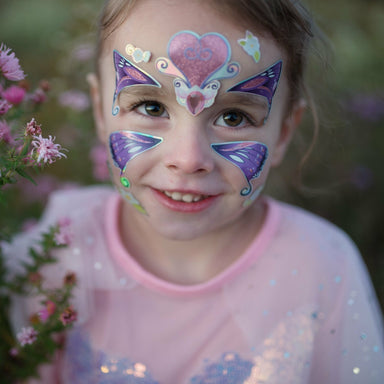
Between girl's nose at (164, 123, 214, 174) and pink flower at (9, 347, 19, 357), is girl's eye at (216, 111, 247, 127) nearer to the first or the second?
girl's nose at (164, 123, 214, 174)

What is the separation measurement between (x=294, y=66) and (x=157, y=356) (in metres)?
1.12

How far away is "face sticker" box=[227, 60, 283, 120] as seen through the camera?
49.6 inches

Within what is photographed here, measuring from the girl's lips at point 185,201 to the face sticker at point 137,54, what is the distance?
1.32 feet

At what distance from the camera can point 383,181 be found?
288 cm

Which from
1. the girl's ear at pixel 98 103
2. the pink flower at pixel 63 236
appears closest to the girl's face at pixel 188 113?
the girl's ear at pixel 98 103

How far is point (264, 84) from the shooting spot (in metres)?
1.30

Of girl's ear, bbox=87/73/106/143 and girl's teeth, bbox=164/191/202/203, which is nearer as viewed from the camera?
girl's teeth, bbox=164/191/202/203

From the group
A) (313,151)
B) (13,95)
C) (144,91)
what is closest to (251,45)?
(144,91)

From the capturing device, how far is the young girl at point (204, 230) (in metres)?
1.24

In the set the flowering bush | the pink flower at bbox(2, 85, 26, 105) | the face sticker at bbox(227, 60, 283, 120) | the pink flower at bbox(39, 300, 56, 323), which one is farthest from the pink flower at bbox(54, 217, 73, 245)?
the face sticker at bbox(227, 60, 283, 120)

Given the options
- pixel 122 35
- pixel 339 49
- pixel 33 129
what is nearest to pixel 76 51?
pixel 122 35

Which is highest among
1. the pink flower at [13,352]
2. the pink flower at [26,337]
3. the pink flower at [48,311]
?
the pink flower at [48,311]

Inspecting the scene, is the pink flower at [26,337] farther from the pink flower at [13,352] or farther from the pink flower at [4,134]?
the pink flower at [4,134]

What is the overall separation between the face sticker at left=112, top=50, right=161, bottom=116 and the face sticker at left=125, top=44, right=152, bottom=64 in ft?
0.07
